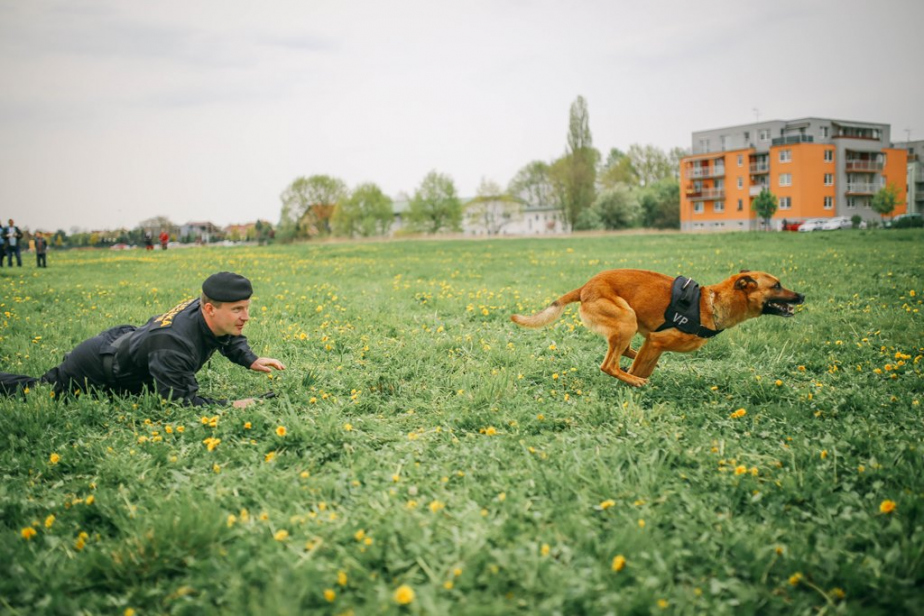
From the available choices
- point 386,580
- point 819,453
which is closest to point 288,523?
point 386,580

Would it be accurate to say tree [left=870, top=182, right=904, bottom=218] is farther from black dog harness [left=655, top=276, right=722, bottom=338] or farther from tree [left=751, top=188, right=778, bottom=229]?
black dog harness [left=655, top=276, right=722, bottom=338]

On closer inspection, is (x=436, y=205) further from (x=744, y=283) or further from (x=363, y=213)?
(x=744, y=283)

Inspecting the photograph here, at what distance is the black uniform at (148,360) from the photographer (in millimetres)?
5078

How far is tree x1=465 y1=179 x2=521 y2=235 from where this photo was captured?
106 m

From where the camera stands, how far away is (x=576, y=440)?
170 inches

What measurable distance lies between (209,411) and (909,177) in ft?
412

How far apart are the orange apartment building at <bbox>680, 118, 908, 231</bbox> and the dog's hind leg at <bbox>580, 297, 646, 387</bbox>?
72.0 meters

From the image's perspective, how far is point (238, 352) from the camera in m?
5.72

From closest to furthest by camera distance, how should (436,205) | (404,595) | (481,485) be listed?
(404,595), (481,485), (436,205)

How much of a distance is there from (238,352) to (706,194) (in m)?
85.6

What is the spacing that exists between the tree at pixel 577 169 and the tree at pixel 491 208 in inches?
1209

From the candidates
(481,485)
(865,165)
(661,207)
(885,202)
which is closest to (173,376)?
(481,485)

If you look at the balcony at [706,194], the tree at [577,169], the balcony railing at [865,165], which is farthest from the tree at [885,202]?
the tree at [577,169]

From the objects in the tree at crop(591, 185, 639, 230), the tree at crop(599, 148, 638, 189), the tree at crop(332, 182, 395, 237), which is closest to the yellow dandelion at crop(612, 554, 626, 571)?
the tree at crop(591, 185, 639, 230)
